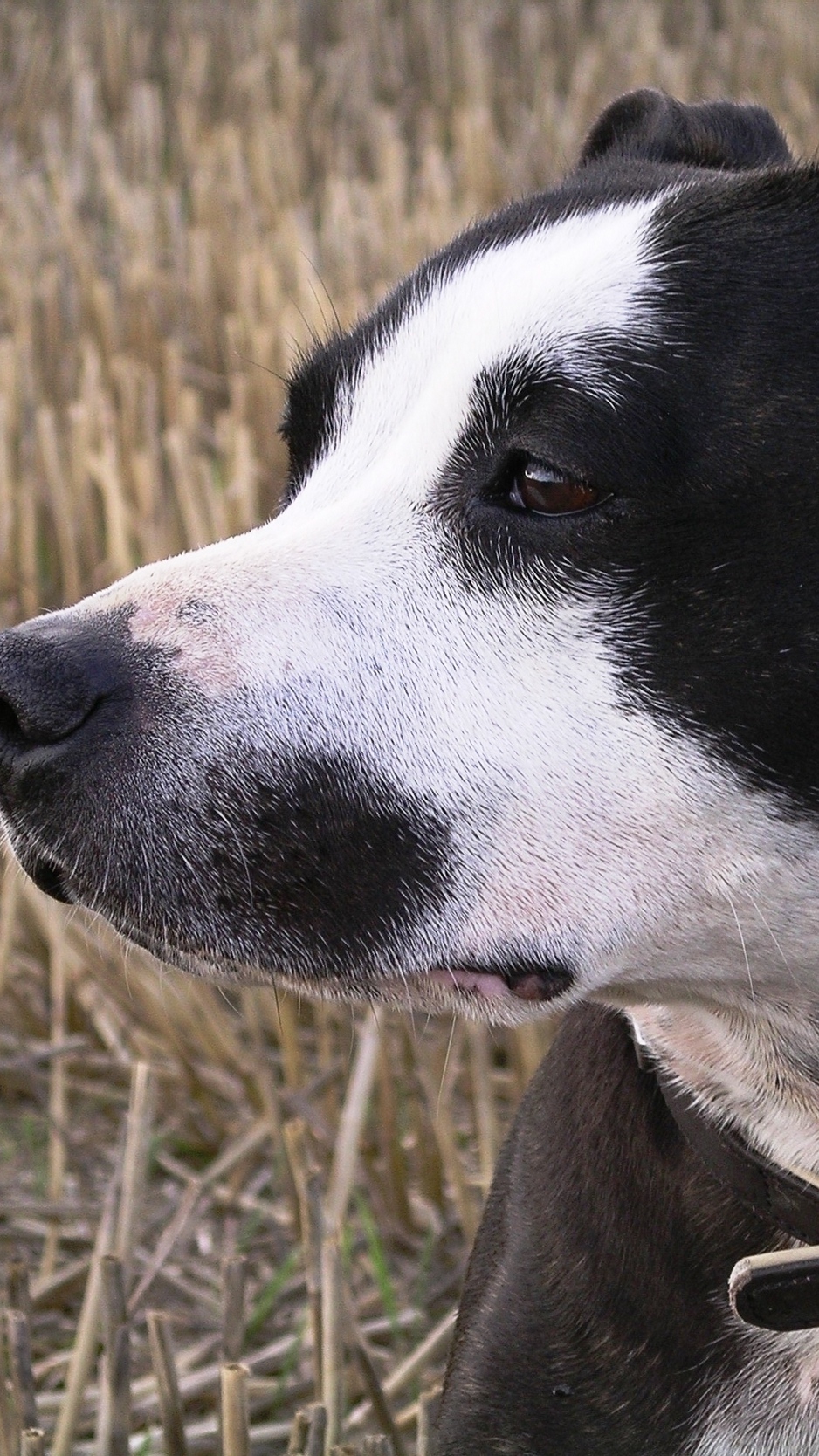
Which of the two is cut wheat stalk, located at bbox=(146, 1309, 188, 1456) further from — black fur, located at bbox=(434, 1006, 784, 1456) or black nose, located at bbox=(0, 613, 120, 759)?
black nose, located at bbox=(0, 613, 120, 759)

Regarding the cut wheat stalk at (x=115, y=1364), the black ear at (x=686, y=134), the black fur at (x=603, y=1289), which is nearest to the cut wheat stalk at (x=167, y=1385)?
the cut wheat stalk at (x=115, y=1364)

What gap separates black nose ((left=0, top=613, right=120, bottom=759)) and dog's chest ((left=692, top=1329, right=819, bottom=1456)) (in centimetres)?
101

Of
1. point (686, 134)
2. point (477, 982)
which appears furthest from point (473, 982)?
point (686, 134)

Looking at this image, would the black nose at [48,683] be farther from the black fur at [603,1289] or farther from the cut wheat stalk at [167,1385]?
the cut wheat stalk at [167,1385]

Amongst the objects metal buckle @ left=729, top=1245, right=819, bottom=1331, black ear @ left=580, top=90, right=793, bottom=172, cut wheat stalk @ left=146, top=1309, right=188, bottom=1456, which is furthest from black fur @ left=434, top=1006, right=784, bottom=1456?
black ear @ left=580, top=90, right=793, bottom=172

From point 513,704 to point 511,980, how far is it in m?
0.30

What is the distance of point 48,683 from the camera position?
1.92 meters

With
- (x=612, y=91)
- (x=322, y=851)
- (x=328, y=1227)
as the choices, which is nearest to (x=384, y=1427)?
(x=328, y=1227)

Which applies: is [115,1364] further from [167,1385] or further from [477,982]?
[477,982]

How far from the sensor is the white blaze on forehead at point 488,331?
204cm

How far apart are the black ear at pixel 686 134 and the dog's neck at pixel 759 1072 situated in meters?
1.24

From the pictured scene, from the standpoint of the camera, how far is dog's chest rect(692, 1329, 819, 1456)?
82.4 inches

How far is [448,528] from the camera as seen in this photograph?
2.07 metres

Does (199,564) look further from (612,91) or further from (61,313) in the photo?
(612,91)
